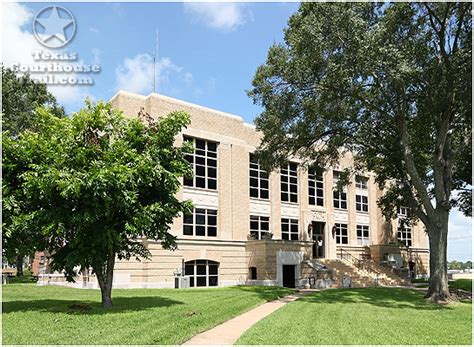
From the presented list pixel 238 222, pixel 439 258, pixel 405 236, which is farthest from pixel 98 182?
pixel 405 236

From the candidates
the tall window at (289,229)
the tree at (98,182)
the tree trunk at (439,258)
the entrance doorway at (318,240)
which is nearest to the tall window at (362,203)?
the entrance doorway at (318,240)

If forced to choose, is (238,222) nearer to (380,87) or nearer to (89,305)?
(380,87)

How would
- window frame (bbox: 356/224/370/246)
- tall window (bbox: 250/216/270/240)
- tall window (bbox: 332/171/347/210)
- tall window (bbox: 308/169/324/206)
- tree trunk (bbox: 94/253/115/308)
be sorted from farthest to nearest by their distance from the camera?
window frame (bbox: 356/224/370/246)
tall window (bbox: 332/171/347/210)
tall window (bbox: 308/169/324/206)
tall window (bbox: 250/216/270/240)
tree trunk (bbox: 94/253/115/308)

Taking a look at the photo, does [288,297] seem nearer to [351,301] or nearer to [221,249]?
[351,301]

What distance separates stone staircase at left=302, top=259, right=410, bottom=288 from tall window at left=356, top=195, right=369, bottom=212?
23.2 feet

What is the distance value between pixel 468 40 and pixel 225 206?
18.3m

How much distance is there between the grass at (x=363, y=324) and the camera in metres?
11.2

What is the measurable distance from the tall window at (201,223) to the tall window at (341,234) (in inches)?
569

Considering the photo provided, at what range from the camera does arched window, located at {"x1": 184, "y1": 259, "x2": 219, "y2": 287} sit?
30.6 meters

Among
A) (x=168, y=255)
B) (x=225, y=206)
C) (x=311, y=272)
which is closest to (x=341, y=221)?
(x=311, y=272)

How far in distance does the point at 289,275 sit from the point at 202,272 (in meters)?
7.02

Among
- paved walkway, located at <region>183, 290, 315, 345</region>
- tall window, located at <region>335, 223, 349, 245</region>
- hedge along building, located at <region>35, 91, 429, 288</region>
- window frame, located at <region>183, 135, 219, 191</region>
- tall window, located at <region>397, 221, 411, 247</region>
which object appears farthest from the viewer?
tall window, located at <region>397, 221, 411, 247</region>

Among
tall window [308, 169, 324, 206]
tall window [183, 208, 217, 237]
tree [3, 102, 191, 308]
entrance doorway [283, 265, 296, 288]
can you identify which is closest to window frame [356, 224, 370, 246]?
tall window [308, 169, 324, 206]

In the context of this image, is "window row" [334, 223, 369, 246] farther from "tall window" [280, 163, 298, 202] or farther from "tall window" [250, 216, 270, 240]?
"tall window" [250, 216, 270, 240]
